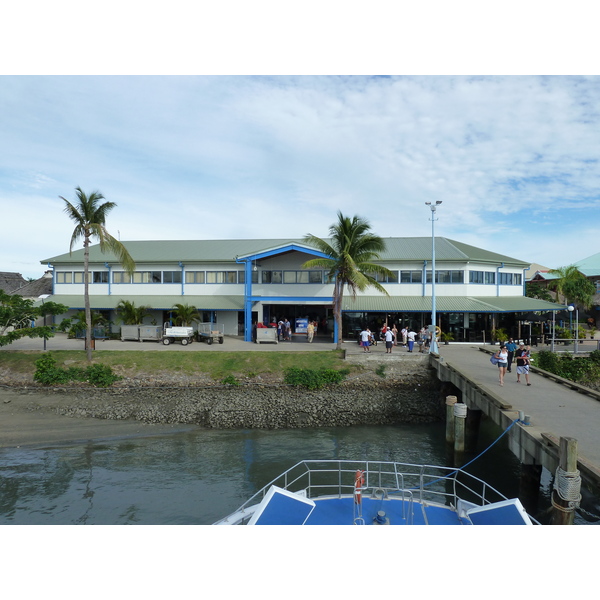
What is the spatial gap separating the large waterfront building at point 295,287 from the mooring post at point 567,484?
21.7m

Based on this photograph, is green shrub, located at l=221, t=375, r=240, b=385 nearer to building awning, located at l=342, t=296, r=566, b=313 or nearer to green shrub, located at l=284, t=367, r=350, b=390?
green shrub, located at l=284, t=367, r=350, b=390

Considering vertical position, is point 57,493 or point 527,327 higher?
point 527,327

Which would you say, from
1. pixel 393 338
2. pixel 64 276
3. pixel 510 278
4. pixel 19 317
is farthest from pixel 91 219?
pixel 510 278

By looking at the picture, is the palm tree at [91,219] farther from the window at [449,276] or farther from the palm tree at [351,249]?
the window at [449,276]

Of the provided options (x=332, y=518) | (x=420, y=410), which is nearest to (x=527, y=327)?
(x=420, y=410)

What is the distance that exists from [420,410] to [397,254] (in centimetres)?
1627

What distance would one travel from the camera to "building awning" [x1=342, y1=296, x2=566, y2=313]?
30.9 m

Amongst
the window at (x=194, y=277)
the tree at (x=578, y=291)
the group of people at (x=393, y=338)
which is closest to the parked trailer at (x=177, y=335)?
the window at (x=194, y=277)

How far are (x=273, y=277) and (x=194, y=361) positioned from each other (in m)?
10.9

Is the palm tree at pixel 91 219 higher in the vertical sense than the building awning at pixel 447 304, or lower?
higher

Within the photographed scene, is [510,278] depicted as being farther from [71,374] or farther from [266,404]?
[71,374]

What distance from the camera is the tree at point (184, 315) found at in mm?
33281

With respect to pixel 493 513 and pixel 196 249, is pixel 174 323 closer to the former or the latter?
pixel 196 249

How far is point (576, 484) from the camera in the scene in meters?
8.92
